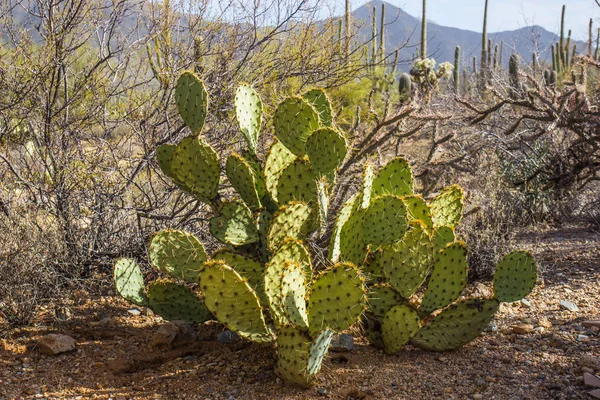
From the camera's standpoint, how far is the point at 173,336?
4184 millimetres

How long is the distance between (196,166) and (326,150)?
32.7 inches

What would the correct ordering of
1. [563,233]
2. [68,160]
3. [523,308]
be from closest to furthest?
1. [523,308]
2. [68,160]
3. [563,233]

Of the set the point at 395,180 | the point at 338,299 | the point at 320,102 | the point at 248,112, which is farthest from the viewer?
the point at 395,180

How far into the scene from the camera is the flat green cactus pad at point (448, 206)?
15.2ft

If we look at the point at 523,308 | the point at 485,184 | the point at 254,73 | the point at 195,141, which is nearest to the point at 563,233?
the point at 485,184

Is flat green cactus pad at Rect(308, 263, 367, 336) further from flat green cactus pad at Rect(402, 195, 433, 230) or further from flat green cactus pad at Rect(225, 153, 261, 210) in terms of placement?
flat green cactus pad at Rect(402, 195, 433, 230)

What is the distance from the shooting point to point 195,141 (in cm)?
402

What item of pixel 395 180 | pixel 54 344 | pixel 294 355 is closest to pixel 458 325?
pixel 395 180

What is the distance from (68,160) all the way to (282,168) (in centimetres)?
212

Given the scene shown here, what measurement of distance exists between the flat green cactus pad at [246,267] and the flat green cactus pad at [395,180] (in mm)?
1028

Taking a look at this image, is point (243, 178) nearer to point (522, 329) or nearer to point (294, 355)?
point (294, 355)

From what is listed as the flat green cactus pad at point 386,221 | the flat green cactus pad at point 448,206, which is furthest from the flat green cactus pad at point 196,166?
the flat green cactus pad at point 448,206

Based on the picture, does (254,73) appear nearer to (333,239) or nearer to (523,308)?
(333,239)

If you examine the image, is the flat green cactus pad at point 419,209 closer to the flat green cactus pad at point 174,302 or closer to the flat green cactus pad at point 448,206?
the flat green cactus pad at point 448,206
